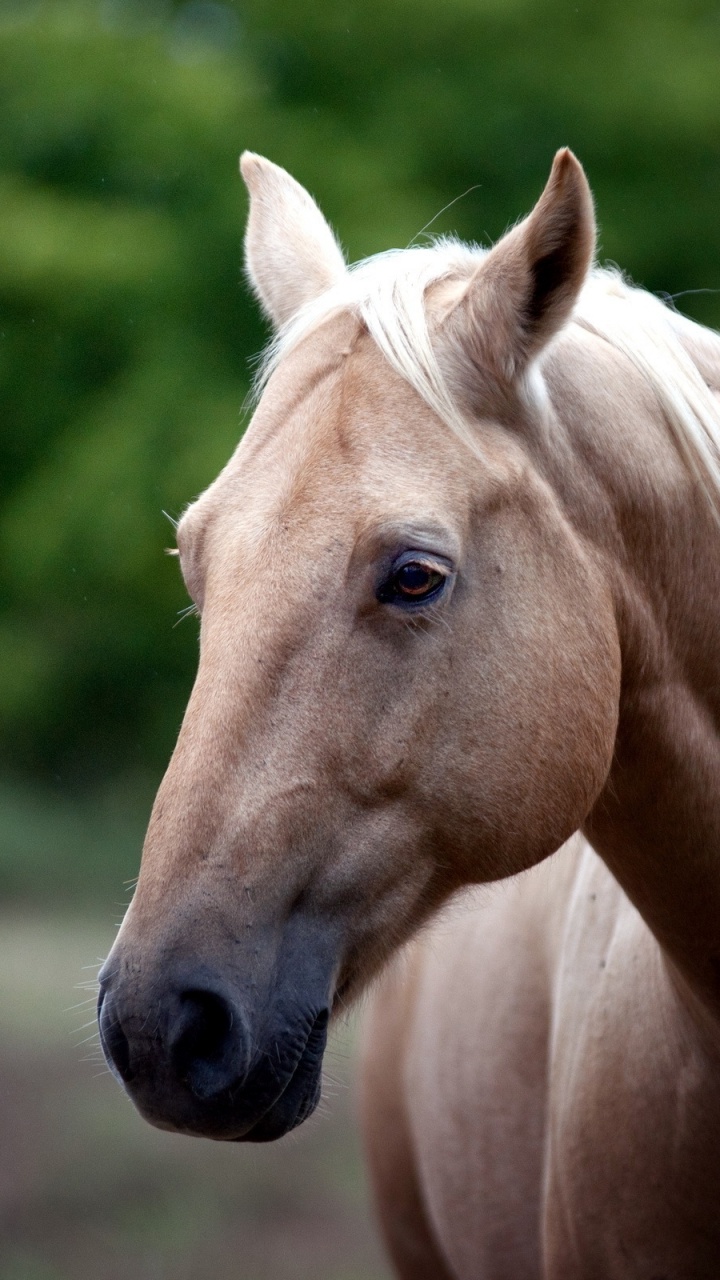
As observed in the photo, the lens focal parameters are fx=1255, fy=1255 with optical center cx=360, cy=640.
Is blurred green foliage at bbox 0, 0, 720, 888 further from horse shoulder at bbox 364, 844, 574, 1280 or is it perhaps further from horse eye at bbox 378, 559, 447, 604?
horse eye at bbox 378, 559, 447, 604

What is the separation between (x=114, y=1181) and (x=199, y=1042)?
612 centimetres

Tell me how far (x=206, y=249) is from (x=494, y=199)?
4.47ft

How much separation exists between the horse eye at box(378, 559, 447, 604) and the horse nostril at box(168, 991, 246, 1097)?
637 millimetres

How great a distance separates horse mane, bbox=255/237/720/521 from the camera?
6.72 feet

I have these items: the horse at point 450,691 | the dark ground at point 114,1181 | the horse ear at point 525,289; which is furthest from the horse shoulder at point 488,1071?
the dark ground at point 114,1181

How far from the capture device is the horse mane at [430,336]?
80.7 inches

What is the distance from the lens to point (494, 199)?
5852 mm

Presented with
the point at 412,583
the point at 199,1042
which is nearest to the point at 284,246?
the point at 412,583

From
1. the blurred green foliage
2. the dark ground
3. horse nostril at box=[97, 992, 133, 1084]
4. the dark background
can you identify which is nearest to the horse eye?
horse nostril at box=[97, 992, 133, 1084]

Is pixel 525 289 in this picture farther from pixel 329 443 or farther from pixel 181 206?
pixel 181 206

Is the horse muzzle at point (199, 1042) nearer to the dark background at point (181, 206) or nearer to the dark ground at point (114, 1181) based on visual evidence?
the dark background at point (181, 206)

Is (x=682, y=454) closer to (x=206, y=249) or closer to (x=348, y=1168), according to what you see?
(x=206, y=249)

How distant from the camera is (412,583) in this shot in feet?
6.24

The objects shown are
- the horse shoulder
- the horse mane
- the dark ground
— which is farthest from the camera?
the dark ground
